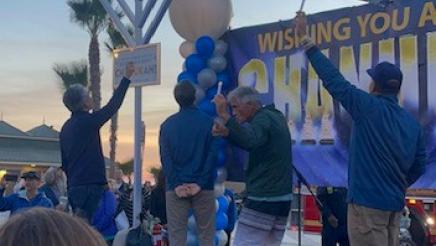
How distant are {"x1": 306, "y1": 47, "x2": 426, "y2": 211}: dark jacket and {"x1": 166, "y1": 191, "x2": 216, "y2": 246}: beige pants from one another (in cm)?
154

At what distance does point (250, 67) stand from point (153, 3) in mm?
1328

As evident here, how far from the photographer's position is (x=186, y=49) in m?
7.57

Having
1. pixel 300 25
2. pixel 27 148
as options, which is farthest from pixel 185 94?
pixel 27 148

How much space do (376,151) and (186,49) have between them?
3663mm

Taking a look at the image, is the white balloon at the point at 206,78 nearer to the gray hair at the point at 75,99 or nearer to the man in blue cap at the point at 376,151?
the gray hair at the point at 75,99

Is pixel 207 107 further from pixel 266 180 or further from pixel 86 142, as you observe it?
pixel 266 180

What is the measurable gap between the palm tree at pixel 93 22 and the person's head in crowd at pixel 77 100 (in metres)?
23.4

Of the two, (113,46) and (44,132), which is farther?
(44,132)

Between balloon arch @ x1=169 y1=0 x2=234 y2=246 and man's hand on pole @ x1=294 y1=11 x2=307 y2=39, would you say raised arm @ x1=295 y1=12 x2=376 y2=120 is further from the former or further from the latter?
balloon arch @ x1=169 y1=0 x2=234 y2=246

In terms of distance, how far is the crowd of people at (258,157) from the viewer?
431 cm

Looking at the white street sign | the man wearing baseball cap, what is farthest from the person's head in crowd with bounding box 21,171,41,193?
the white street sign

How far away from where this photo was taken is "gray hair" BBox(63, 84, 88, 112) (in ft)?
18.2

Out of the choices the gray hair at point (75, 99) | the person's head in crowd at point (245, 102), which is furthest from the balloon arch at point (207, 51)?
the person's head in crowd at point (245, 102)

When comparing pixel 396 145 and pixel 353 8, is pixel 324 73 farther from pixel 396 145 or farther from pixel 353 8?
pixel 353 8
